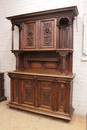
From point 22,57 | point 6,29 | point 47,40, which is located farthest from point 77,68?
point 6,29

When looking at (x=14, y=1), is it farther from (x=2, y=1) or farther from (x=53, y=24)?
(x=53, y=24)

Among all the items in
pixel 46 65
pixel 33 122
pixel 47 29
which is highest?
pixel 47 29

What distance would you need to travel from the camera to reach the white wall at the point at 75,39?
2658 millimetres

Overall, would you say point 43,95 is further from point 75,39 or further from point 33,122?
point 75,39

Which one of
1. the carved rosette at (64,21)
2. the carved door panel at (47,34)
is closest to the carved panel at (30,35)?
the carved door panel at (47,34)

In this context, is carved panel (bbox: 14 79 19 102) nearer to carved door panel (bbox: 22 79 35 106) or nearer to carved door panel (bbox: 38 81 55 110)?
carved door panel (bbox: 22 79 35 106)

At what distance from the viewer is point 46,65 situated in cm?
294

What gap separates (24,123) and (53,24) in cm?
210

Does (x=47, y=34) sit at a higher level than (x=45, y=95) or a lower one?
higher

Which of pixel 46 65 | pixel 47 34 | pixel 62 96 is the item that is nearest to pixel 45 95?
pixel 62 96

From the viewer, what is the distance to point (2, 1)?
3518 mm

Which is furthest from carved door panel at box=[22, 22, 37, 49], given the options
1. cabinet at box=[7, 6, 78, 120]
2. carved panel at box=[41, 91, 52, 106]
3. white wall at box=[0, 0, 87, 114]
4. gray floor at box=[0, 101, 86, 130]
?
gray floor at box=[0, 101, 86, 130]

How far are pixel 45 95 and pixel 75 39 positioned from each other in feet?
4.50

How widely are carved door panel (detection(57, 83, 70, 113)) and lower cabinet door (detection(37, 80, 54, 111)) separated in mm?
150
